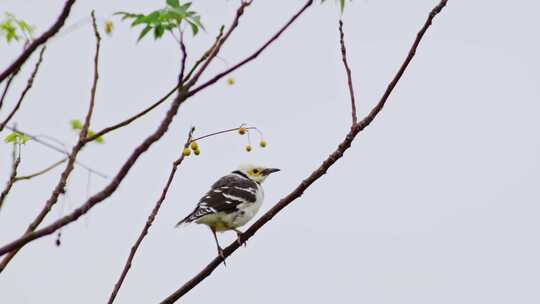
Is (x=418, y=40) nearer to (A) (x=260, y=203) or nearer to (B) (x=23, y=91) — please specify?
(B) (x=23, y=91)

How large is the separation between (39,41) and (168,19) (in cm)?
101

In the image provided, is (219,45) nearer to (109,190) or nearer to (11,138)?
(109,190)

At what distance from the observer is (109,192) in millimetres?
2152

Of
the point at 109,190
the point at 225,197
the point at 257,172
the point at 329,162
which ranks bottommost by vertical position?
the point at 109,190

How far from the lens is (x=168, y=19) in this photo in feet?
9.96

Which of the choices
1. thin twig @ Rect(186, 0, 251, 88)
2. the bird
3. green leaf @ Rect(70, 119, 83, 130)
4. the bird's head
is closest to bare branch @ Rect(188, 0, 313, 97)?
thin twig @ Rect(186, 0, 251, 88)

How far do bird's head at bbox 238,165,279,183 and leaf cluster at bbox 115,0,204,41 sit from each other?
635 cm

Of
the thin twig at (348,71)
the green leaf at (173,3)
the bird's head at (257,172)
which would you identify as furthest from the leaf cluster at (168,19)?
the bird's head at (257,172)

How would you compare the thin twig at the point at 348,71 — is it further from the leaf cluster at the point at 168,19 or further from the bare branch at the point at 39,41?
the bare branch at the point at 39,41

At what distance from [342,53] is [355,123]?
Result: 0.36 metres

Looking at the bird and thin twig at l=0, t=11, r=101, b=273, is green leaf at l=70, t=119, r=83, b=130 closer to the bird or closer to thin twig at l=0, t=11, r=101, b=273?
thin twig at l=0, t=11, r=101, b=273

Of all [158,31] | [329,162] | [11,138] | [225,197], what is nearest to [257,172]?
[225,197]

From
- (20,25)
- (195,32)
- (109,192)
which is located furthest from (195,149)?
(109,192)

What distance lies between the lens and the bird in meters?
7.75
